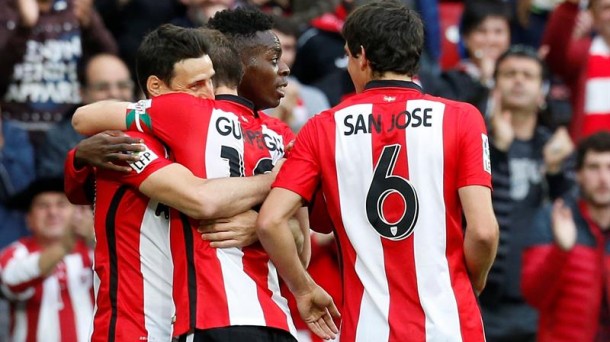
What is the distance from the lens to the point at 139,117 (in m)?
5.75

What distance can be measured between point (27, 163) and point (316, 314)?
4.58m

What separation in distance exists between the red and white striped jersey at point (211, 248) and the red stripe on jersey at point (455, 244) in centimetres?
70

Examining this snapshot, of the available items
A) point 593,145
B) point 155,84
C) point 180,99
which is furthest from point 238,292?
point 593,145

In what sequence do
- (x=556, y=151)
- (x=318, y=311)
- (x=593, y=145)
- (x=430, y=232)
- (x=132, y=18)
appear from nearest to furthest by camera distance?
(x=430, y=232) → (x=318, y=311) → (x=593, y=145) → (x=556, y=151) → (x=132, y=18)

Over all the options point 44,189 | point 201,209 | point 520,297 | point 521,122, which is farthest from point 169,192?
point 521,122

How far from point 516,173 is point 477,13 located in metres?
1.95

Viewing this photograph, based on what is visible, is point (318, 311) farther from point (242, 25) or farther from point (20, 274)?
point (20, 274)

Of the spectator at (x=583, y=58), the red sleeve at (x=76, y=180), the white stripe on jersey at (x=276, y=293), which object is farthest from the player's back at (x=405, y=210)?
the spectator at (x=583, y=58)

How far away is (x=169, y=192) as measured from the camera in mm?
5562

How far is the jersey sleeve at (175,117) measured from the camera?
222 inches

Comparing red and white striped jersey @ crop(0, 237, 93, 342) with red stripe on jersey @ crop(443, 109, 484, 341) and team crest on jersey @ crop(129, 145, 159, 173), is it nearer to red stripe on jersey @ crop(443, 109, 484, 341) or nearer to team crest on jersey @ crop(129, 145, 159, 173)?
team crest on jersey @ crop(129, 145, 159, 173)

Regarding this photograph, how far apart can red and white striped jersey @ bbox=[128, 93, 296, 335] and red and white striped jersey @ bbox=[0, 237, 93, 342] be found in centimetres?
338

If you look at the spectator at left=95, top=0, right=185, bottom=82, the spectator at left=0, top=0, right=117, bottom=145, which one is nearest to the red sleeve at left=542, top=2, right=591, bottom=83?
the spectator at left=95, top=0, right=185, bottom=82

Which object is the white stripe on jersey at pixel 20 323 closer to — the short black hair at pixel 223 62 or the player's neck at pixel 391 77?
the short black hair at pixel 223 62
